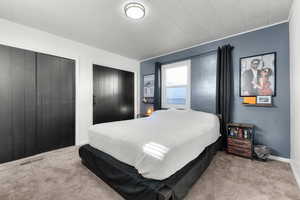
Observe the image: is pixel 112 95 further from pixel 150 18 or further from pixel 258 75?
pixel 258 75

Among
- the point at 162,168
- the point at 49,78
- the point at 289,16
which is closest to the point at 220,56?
the point at 289,16

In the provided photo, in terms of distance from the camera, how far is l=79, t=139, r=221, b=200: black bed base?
1.17 meters

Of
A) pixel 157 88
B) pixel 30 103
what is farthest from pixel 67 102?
pixel 157 88

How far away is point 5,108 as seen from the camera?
2.25m

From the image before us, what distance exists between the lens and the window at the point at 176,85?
349 cm

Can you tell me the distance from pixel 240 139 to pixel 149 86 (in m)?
2.91

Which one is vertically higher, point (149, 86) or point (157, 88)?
point (149, 86)

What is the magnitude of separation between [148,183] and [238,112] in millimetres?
2465

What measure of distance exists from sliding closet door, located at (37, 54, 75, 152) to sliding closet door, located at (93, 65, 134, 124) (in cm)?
61

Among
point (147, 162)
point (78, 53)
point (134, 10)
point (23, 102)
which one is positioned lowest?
point (147, 162)

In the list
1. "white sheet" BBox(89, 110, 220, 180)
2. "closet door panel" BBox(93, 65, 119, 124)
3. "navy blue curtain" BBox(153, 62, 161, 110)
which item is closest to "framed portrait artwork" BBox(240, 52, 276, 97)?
"white sheet" BBox(89, 110, 220, 180)

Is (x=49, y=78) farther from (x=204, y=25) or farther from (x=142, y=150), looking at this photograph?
(x=204, y=25)

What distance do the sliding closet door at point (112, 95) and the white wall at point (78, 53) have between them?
0.55 feet

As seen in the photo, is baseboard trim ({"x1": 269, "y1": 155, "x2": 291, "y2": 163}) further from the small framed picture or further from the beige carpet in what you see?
the small framed picture
